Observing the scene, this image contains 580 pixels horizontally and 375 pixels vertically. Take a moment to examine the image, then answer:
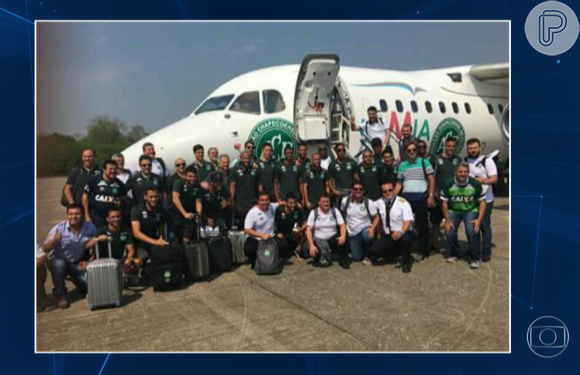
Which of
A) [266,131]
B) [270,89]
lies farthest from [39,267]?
[270,89]

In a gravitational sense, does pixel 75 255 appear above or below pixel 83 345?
above

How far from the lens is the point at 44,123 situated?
15.0ft

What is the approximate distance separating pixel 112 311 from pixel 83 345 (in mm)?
672

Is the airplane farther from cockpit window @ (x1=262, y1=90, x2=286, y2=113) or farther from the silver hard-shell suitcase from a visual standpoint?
the silver hard-shell suitcase

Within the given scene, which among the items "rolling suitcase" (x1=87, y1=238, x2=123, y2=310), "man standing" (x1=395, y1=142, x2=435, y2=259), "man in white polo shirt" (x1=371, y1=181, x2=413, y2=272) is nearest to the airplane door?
"man standing" (x1=395, y1=142, x2=435, y2=259)

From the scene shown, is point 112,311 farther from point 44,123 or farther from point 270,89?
point 270,89

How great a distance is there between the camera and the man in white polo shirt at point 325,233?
6488 millimetres

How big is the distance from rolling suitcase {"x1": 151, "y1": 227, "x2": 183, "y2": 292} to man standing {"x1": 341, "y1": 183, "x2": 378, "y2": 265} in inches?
99.8

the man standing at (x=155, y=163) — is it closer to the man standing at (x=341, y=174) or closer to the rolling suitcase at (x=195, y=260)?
the rolling suitcase at (x=195, y=260)

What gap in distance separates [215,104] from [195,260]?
15.2 ft

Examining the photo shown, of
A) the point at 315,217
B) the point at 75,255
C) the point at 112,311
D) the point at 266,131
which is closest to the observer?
→ the point at 112,311
